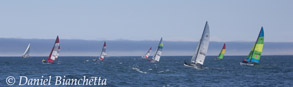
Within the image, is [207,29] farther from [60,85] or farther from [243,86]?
[60,85]

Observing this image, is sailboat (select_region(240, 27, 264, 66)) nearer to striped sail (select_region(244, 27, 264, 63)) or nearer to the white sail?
striped sail (select_region(244, 27, 264, 63))

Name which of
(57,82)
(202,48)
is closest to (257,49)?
(202,48)

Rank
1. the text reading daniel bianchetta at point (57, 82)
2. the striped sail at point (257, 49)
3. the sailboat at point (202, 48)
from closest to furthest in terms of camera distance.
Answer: the text reading daniel bianchetta at point (57, 82) → the sailboat at point (202, 48) → the striped sail at point (257, 49)

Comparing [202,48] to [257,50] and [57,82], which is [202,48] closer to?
[257,50]

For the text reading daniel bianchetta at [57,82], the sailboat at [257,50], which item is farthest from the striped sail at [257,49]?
the text reading daniel bianchetta at [57,82]

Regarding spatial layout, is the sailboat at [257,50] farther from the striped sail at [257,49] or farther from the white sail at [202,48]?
the white sail at [202,48]

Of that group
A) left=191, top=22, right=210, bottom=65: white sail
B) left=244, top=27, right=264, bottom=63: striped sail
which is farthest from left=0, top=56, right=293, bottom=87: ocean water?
left=244, top=27, right=264, bottom=63: striped sail

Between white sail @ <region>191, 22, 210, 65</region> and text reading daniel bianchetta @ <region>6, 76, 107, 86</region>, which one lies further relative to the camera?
white sail @ <region>191, 22, 210, 65</region>

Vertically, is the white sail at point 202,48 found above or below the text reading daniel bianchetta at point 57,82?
above

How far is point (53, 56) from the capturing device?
425 ft

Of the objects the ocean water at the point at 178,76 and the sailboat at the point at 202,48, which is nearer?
the ocean water at the point at 178,76

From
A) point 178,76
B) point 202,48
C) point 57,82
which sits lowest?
point 57,82

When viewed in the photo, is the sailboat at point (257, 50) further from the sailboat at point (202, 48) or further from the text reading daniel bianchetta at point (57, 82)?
the text reading daniel bianchetta at point (57, 82)

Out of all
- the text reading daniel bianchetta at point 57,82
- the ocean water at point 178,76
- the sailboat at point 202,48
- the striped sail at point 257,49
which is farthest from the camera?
the striped sail at point 257,49
